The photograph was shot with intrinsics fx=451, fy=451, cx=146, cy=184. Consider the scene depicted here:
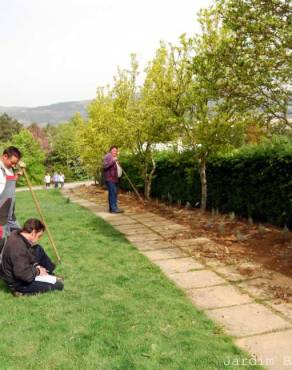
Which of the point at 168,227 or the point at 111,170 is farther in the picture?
the point at 111,170

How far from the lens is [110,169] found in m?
12.5

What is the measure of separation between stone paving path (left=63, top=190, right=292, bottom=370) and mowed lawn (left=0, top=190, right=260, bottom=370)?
7.4 inches

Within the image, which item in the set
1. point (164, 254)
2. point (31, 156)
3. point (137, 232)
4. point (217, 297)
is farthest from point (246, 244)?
point (31, 156)

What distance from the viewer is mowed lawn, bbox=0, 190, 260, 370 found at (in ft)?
12.8

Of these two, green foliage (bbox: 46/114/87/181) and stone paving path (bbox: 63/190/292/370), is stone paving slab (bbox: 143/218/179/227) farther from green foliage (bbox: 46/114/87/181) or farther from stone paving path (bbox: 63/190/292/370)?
green foliage (bbox: 46/114/87/181)

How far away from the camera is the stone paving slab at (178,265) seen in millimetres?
6688

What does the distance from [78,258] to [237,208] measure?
4.59 meters

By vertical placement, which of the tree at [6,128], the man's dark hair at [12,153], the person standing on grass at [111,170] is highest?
the tree at [6,128]

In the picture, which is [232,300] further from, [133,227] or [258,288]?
[133,227]

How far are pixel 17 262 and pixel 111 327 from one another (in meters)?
1.61

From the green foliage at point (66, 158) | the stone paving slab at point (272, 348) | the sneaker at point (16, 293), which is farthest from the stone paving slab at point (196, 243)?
the green foliage at point (66, 158)

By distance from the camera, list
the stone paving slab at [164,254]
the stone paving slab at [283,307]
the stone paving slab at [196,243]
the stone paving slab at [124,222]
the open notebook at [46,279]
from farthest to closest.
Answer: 1. the stone paving slab at [124,222]
2. the stone paving slab at [196,243]
3. the stone paving slab at [164,254]
4. the open notebook at [46,279]
5. the stone paving slab at [283,307]

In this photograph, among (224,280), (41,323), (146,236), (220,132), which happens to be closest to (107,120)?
(220,132)

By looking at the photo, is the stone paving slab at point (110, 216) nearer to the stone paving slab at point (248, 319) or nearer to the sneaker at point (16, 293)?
the sneaker at point (16, 293)
